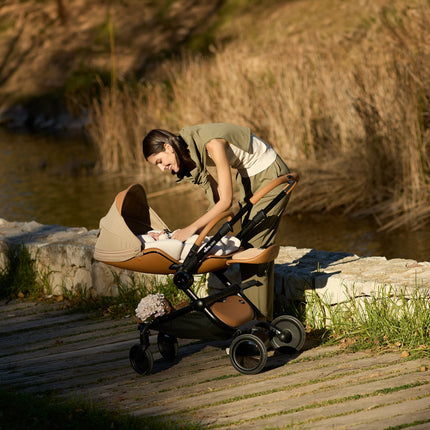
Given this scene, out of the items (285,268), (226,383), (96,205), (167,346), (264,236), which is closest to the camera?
(226,383)

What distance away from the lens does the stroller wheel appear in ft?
13.5

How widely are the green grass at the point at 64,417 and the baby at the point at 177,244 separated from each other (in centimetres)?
95

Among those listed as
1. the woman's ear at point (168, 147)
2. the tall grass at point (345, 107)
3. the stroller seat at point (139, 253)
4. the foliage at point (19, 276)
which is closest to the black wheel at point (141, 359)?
the stroller seat at point (139, 253)

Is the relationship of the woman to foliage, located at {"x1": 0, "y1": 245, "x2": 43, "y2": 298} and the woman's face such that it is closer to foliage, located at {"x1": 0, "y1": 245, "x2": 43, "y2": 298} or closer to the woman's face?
the woman's face

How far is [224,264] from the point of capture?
439 centimetres

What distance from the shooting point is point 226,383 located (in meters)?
4.12

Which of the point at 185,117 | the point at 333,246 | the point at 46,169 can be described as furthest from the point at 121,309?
the point at 46,169

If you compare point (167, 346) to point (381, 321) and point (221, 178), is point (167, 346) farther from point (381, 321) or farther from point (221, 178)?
point (381, 321)

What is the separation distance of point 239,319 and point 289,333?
1.12 feet

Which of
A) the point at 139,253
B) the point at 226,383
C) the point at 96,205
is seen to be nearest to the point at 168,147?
the point at 139,253

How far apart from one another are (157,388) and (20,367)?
41.2 inches

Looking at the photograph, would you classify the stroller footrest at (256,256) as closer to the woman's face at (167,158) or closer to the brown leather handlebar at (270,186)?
the brown leather handlebar at (270,186)

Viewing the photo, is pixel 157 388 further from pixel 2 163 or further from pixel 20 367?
pixel 2 163

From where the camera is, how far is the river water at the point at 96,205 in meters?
8.83
